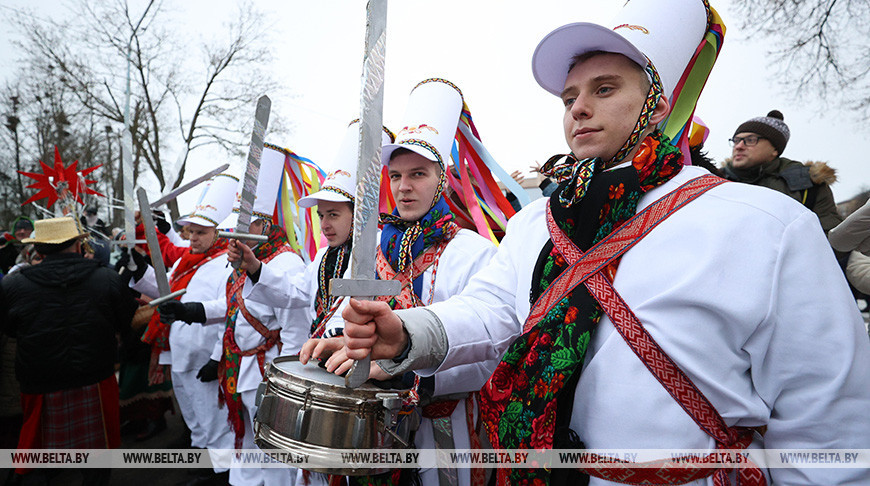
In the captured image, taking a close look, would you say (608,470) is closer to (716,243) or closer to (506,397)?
(506,397)

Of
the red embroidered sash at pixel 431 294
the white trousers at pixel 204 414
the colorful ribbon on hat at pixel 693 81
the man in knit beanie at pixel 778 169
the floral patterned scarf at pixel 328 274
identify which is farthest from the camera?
the white trousers at pixel 204 414

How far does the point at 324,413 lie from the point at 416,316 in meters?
0.46

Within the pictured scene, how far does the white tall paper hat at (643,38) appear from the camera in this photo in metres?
1.41

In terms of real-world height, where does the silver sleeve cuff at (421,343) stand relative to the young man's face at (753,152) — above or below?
below

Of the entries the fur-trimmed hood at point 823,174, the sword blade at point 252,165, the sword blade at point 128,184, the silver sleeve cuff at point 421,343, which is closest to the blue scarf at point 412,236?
the sword blade at point 252,165

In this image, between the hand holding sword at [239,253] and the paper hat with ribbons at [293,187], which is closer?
the hand holding sword at [239,253]

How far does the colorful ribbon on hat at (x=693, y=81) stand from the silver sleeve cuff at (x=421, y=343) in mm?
1202

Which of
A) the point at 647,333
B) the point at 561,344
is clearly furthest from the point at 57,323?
the point at 647,333

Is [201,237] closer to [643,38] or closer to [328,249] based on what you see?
[328,249]

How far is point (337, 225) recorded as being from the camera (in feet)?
11.0

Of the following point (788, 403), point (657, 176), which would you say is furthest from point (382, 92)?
point (788, 403)

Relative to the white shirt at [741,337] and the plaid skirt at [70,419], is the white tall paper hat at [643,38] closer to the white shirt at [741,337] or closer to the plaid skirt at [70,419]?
the white shirt at [741,337]

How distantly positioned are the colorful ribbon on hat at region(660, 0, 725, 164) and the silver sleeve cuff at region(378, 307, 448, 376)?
1202mm

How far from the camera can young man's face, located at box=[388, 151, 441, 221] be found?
8.83 feet
